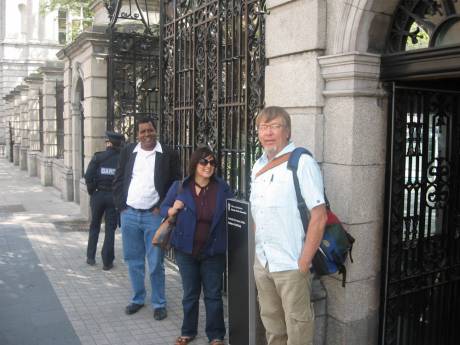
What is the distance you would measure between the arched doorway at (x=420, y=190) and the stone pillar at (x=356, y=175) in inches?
3.6

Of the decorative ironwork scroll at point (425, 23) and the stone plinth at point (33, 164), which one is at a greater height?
the decorative ironwork scroll at point (425, 23)

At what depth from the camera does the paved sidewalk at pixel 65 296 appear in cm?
516

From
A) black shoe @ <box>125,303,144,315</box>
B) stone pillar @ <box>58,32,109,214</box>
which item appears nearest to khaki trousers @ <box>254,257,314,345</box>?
black shoe @ <box>125,303,144,315</box>

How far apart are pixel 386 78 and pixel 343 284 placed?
5.29 ft

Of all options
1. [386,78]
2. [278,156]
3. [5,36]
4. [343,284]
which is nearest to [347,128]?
[386,78]

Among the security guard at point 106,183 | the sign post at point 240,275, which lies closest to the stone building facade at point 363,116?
the sign post at point 240,275

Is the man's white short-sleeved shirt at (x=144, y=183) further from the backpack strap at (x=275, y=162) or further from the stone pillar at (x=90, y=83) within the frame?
the stone pillar at (x=90, y=83)

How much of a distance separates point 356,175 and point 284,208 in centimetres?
96

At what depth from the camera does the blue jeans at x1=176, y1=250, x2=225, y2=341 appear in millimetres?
4672

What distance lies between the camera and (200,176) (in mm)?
4590

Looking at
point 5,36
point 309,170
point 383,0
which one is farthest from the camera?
point 5,36

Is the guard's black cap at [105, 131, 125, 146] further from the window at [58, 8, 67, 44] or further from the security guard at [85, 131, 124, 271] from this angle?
the window at [58, 8, 67, 44]

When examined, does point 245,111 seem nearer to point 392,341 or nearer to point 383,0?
point 383,0

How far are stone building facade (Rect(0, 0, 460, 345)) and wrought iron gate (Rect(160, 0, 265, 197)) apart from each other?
764 mm
